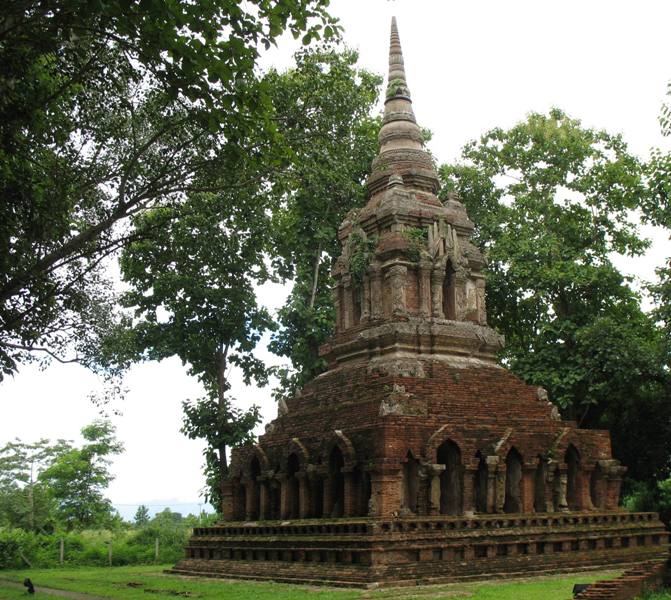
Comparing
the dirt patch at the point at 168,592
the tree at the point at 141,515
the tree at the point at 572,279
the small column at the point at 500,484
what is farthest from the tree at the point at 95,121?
the tree at the point at 141,515

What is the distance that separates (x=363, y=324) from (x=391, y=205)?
10.5ft

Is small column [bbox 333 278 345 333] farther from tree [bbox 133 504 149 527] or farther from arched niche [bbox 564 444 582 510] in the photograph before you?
tree [bbox 133 504 149 527]

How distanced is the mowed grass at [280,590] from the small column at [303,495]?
2.23 m

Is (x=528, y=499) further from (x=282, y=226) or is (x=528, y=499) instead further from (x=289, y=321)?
(x=282, y=226)

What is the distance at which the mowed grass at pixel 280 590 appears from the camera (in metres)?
13.2

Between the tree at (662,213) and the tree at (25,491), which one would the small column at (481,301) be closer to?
the tree at (662,213)

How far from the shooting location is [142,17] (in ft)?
35.3

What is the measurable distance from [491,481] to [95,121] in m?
10.4

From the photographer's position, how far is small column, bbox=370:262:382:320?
21148 mm

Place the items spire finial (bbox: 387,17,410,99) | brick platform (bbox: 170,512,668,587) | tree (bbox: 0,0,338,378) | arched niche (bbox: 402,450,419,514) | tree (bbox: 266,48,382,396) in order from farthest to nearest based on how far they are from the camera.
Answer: tree (bbox: 266,48,382,396) < spire finial (bbox: 387,17,410,99) < arched niche (bbox: 402,450,419,514) < brick platform (bbox: 170,512,668,587) < tree (bbox: 0,0,338,378)

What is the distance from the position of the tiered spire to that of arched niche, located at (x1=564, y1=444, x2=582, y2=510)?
8195mm

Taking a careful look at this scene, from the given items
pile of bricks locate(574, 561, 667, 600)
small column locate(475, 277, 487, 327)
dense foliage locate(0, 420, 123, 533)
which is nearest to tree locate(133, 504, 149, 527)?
dense foliage locate(0, 420, 123, 533)

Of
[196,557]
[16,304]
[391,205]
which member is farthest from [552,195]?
[16,304]

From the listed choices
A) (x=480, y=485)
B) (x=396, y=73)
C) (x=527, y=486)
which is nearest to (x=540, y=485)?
(x=527, y=486)
